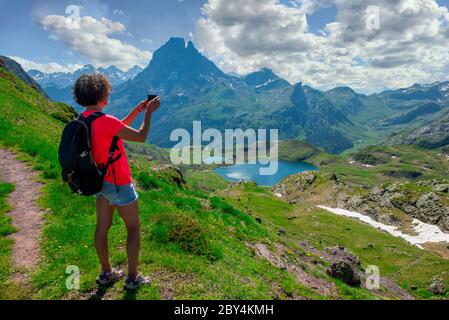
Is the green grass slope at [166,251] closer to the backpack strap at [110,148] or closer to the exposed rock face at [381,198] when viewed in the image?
the backpack strap at [110,148]

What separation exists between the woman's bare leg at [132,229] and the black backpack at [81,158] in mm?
976

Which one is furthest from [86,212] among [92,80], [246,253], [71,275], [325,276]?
[325,276]

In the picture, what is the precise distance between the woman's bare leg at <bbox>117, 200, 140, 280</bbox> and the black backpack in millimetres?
976

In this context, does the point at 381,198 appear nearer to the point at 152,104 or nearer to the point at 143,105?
the point at 143,105

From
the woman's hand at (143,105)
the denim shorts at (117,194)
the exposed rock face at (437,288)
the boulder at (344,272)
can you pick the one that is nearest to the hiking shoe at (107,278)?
the denim shorts at (117,194)

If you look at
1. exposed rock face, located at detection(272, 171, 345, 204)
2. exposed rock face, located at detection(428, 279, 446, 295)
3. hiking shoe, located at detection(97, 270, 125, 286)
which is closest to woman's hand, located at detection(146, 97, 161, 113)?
hiking shoe, located at detection(97, 270, 125, 286)

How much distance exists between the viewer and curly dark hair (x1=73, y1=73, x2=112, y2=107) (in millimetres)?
9117

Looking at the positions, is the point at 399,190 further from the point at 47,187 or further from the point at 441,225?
the point at 47,187

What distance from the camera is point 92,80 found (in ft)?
30.0

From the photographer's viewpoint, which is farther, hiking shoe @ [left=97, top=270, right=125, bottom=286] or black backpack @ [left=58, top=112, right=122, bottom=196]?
hiking shoe @ [left=97, top=270, right=125, bottom=286]

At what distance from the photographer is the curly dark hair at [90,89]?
9.12m

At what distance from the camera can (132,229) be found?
9805mm

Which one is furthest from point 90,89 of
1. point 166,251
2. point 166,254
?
point 166,251

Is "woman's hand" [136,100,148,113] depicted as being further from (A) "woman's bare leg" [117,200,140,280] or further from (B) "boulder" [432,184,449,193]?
(B) "boulder" [432,184,449,193]
